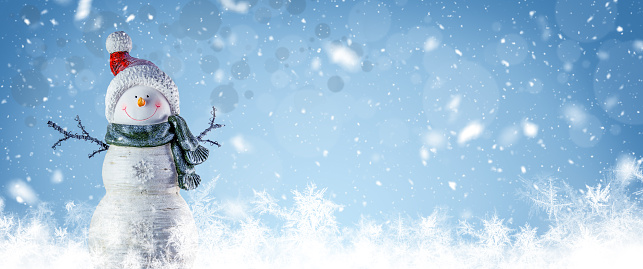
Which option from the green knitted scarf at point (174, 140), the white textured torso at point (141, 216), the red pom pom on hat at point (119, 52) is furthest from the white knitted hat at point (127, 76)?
the white textured torso at point (141, 216)

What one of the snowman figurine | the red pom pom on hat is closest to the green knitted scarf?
the snowman figurine

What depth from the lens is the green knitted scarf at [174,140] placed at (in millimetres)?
2615

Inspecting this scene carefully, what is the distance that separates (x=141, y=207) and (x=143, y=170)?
0.17m

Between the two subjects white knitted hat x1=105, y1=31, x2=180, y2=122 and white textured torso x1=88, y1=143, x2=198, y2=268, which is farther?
white knitted hat x1=105, y1=31, x2=180, y2=122

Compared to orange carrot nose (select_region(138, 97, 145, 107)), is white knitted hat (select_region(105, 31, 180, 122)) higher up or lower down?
higher up

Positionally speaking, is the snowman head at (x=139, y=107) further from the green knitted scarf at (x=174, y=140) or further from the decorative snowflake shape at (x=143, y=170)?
the decorative snowflake shape at (x=143, y=170)

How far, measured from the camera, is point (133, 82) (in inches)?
105

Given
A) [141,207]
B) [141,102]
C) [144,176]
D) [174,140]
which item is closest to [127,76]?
[141,102]

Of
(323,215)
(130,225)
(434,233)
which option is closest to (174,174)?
(130,225)

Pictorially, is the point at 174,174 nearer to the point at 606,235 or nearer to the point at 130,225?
the point at 130,225

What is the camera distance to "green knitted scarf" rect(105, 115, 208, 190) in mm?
2615

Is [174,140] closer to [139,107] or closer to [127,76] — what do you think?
[139,107]

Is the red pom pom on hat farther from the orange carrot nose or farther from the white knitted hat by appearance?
the orange carrot nose

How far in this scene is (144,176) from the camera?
260 cm
